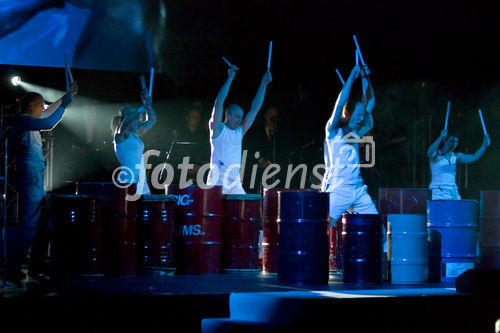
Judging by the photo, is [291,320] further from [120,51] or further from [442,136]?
[442,136]

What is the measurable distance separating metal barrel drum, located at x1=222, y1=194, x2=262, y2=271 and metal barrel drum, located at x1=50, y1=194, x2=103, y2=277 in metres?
1.91

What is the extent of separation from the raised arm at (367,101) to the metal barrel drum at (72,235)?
3.39 metres

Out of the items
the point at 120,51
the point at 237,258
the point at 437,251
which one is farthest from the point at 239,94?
the point at 437,251

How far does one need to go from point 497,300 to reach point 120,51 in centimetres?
731

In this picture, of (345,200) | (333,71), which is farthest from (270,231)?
(333,71)

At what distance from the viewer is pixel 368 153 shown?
43.7 feet

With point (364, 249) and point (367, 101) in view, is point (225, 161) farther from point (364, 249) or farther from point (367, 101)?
point (364, 249)

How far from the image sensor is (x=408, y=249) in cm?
687

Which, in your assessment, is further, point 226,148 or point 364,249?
point 226,148

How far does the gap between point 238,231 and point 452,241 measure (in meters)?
2.60

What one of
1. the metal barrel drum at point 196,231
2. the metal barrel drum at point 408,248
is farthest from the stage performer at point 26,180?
the metal barrel drum at point 408,248

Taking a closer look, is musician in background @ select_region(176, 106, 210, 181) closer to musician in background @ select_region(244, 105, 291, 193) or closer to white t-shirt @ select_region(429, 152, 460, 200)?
musician in background @ select_region(244, 105, 291, 193)

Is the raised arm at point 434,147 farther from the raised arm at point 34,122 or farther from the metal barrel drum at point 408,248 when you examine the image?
the raised arm at point 34,122

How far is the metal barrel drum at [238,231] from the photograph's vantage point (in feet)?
27.9
